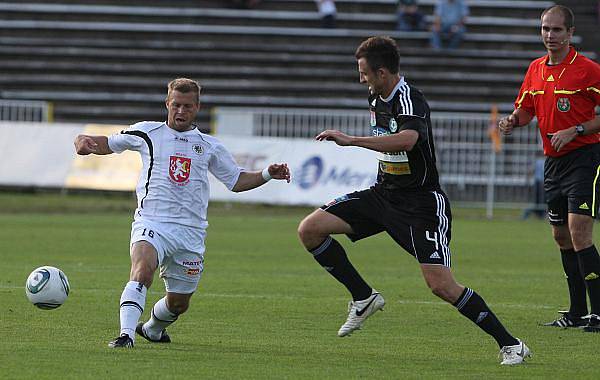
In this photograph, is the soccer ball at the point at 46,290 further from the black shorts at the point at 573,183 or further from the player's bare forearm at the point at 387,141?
the black shorts at the point at 573,183

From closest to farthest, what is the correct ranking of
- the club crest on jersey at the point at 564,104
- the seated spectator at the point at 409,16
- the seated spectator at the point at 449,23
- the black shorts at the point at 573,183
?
the black shorts at the point at 573,183, the club crest on jersey at the point at 564,104, the seated spectator at the point at 449,23, the seated spectator at the point at 409,16

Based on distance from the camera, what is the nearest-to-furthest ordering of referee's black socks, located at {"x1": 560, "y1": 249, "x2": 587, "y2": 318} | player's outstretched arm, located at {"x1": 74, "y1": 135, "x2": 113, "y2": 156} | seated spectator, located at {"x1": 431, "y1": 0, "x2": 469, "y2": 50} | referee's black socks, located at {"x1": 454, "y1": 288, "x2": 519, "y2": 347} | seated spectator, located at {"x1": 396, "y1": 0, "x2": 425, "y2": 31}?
referee's black socks, located at {"x1": 454, "y1": 288, "x2": 519, "y2": 347} < player's outstretched arm, located at {"x1": 74, "y1": 135, "x2": 113, "y2": 156} < referee's black socks, located at {"x1": 560, "y1": 249, "x2": 587, "y2": 318} < seated spectator, located at {"x1": 431, "y1": 0, "x2": 469, "y2": 50} < seated spectator, located at {"x1": 396, "y1": 0, "x2": 425, "y2": 31}

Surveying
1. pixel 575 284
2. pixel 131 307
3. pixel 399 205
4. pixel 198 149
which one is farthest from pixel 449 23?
pixel 131 307

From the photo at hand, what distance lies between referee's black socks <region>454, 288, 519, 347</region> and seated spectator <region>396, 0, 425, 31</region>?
81.1 ft

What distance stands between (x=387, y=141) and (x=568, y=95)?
2.64m

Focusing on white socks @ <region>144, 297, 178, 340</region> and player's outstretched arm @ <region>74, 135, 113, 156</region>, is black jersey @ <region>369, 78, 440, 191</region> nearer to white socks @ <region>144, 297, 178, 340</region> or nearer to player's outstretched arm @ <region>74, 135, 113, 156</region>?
white socks @ <region>144, 297, 178, 340</region>

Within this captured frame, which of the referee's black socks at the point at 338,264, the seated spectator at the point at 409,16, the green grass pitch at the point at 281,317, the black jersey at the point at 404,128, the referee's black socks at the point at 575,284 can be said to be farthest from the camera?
the seated spectator at the point at 409,16

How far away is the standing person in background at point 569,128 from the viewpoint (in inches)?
389

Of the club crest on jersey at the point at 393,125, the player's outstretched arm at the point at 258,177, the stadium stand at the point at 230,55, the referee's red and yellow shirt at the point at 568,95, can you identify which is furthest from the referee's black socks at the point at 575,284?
the stadium stand at the point at 230,55

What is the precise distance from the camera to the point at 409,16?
106 feet

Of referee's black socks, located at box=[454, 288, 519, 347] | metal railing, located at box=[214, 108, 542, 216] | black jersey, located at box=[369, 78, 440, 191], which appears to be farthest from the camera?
metal railing, located at box=[214, 108, 542, 216]

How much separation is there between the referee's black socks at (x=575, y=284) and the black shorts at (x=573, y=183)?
0.42 metres

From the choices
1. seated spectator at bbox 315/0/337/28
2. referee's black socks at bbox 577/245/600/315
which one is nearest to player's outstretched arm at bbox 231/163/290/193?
referee's black socks at bbox 577/245/600/315

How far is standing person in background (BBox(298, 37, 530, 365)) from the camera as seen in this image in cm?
803
